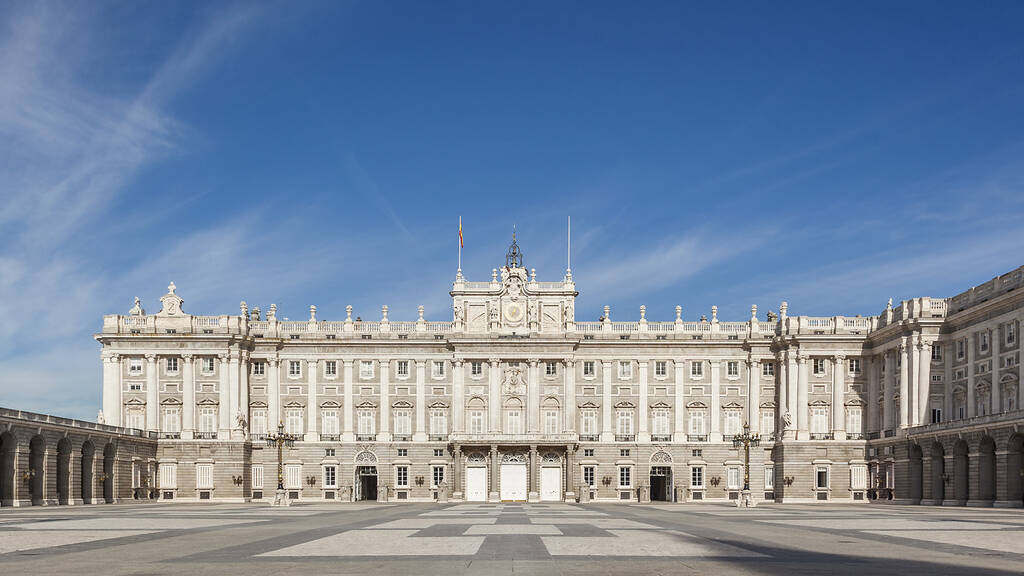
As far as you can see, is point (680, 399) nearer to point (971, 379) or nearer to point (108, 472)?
point (971, 379)

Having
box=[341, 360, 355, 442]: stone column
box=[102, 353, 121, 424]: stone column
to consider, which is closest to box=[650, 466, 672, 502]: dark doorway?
box=[341, 360, 355, 442]: stone column

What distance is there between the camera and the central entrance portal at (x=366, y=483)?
3910 inches

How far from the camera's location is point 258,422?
100 m

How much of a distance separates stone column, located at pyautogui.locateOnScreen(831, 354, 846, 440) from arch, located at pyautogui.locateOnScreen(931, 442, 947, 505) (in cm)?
1379

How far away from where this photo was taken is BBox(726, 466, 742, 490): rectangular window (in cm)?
9819

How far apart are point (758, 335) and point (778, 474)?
505 inches

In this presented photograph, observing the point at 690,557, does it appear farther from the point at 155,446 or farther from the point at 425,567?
the point at 155,446

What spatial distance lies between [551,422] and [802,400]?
23.0 m

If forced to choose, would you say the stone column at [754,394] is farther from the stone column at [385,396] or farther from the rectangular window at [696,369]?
the stone column at [385,396]

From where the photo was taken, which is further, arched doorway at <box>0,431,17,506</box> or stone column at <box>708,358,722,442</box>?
stone column at <box>708,358,722,442</box>

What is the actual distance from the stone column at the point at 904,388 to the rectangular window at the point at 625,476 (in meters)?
24.5

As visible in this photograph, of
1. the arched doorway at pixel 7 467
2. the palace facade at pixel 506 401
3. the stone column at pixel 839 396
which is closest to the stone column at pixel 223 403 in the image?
the palace facade at pixel 506 401

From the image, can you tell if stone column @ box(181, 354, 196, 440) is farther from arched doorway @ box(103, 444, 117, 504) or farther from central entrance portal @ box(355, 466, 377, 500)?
central entrance portal @ box(355, 466, 377, 500)

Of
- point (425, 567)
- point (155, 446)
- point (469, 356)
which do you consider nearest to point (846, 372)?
point (469, 356)
